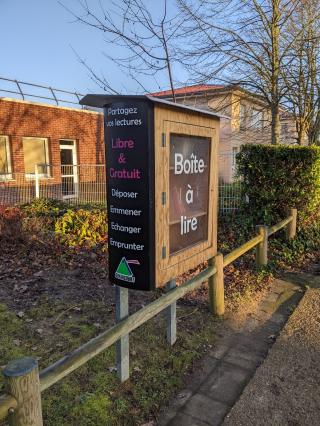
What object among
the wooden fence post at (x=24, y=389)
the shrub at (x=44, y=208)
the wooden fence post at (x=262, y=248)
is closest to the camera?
the wooden fence post at (x=24, y=389)

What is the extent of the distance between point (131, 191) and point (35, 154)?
46.4ft

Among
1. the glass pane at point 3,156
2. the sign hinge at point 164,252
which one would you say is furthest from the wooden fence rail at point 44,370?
the glass pane at point 3,156

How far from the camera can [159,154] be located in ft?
9.12

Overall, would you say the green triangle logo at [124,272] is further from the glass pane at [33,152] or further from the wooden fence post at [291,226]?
the glass pane at [33,152]

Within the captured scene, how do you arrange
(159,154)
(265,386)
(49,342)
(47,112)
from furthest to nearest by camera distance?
(47,112), (49,342), (265,386), (159,154)

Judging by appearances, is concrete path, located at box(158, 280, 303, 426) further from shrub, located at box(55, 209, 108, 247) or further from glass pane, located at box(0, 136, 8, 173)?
glass pane, located at box(0, 136, 8, 173)

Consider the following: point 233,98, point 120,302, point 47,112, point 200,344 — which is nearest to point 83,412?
point 120,302

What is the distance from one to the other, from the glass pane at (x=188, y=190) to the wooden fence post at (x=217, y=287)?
69 centimetres

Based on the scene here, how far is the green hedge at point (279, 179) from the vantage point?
7727 mm

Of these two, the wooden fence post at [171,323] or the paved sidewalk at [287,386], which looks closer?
the paved sidewalk at [287,386]

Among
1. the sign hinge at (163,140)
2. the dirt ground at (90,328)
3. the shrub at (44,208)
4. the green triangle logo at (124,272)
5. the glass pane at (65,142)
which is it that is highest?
the glass pane at (65,142)

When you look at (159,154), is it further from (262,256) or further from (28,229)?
(28,229)

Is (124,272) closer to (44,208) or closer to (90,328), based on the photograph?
(90,328)

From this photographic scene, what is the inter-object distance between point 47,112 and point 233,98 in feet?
25.5
